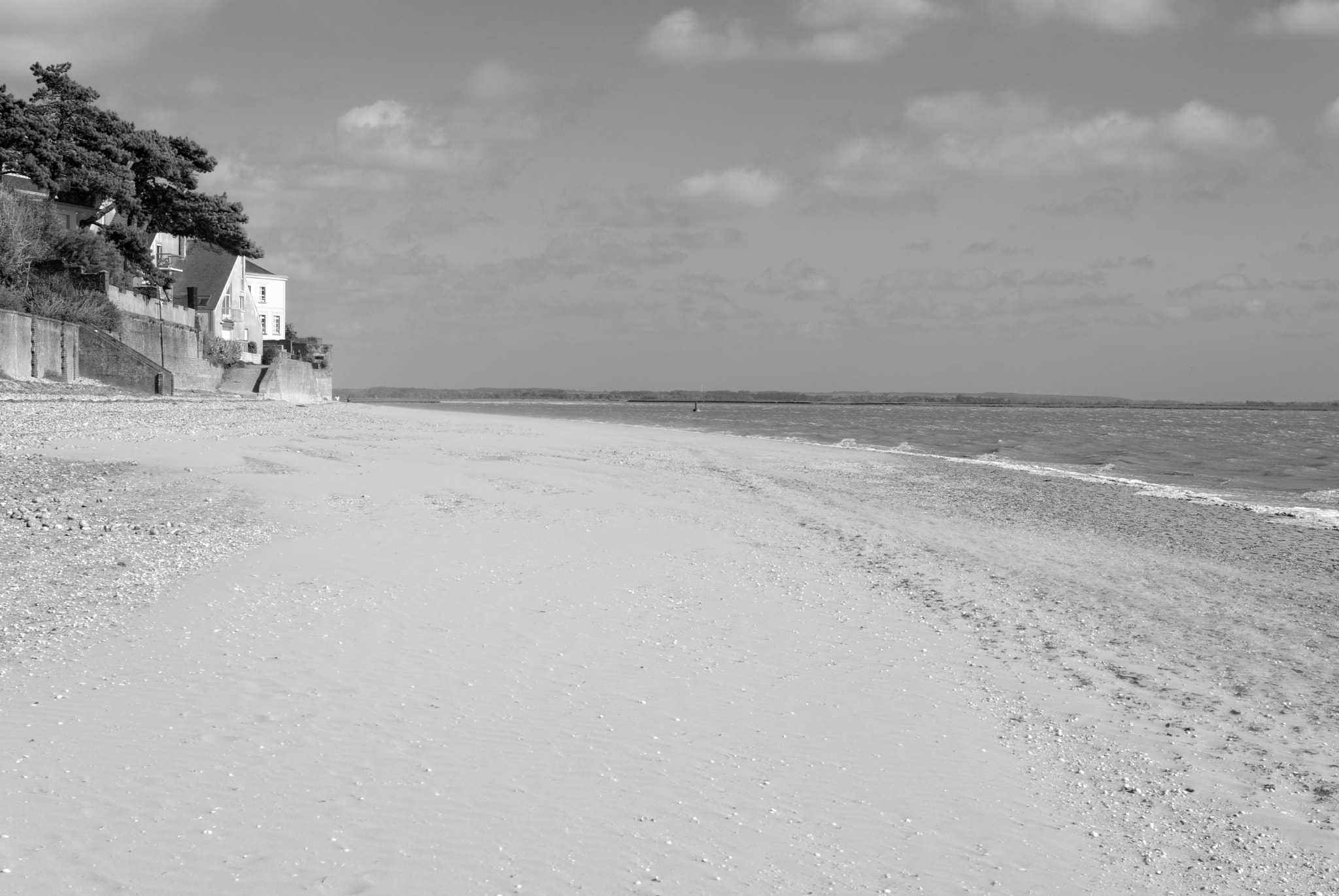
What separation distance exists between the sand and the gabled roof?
54.8 meters

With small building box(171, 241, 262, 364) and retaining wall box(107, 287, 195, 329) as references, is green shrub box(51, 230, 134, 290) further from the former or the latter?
small building box(171, 241, 262, 364)

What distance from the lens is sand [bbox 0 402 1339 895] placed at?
3885mm

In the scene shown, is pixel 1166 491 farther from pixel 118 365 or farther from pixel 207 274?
pixel 207 274

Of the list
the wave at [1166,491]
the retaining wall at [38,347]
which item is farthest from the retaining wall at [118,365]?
the wave at [1166,491]

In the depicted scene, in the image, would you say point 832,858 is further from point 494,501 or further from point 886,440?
point 886,440

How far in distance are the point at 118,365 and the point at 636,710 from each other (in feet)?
114

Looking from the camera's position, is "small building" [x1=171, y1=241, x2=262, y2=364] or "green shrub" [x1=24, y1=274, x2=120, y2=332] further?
"small building" [x1=171, y1=241, x2=262, y2=364]

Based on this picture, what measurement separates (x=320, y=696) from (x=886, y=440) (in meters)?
38.3

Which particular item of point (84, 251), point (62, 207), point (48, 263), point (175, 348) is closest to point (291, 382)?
point (175, 348)

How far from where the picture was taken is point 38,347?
1198 inches

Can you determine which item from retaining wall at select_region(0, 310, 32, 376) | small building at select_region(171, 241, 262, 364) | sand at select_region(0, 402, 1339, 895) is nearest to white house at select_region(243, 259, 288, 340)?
small building at select_region(171, 241, 262, 364)

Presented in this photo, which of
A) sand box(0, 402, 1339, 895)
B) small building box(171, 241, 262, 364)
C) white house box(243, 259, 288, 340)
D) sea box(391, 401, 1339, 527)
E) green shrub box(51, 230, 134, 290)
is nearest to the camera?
sand box(0, 402, 1339, 895)

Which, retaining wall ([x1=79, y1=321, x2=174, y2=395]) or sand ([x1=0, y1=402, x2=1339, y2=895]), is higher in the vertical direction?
retaining wall ([x1=79, y1=321, x2=174, y2=395])

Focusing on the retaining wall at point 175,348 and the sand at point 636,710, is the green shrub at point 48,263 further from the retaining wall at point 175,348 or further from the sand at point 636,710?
the sand at point 636,710
